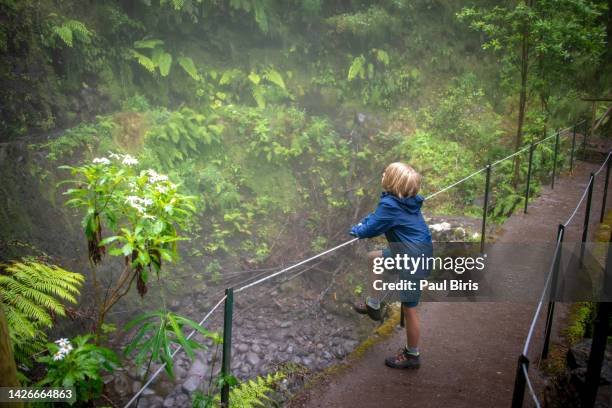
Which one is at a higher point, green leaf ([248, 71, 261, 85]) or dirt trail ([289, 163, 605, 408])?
green leaf ([248, 71, 261, 85])

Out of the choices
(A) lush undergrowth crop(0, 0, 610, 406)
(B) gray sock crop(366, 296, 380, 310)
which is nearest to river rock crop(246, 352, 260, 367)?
(A) lush undergrowth crop(0, 0, 610, 406)

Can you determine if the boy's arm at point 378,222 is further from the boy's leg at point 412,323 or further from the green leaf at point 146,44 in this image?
the green leaf at point 146,44

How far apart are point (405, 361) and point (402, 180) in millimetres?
1721

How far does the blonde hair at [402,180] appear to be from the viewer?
11.6 ft

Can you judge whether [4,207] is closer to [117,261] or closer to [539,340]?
[117,261]

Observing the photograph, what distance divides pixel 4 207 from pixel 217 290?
157 inches

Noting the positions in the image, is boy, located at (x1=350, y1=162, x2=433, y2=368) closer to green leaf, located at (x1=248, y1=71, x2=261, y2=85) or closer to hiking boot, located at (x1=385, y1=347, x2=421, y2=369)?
hiking boot, located at (x1=385, y1=347, x2=421, y2=369)

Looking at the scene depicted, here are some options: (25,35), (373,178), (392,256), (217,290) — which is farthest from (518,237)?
(25,35)

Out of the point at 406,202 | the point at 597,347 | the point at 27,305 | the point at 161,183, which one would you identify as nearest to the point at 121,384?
the point at 27,305

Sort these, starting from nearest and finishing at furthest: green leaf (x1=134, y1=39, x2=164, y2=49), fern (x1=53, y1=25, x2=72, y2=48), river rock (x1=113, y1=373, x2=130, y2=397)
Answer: river rock (x1=113, y1=373, x2=130, y2=397), fern (x1=53, y1=25, x2=72, y2=48), green leaf (x1=134, y1=39, x2=164, y2=49)

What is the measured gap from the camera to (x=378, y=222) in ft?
11.9

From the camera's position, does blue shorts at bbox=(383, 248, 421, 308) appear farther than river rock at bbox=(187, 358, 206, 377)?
No

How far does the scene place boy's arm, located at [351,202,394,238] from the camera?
361 centimetres

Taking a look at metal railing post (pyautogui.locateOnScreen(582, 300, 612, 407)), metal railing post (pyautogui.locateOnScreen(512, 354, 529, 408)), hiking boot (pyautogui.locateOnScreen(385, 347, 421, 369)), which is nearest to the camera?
metal railing post (pyautogui.locateOnScreen(582, 300, 612, 407))
